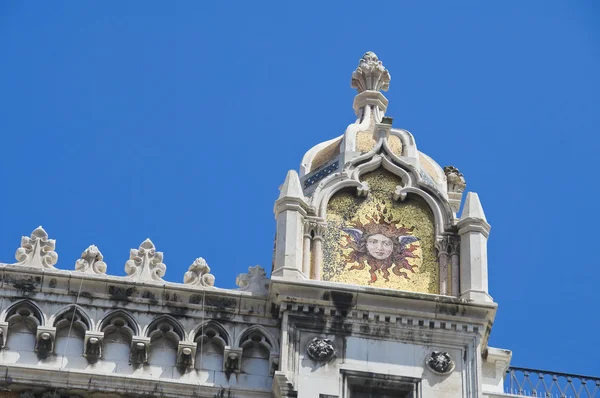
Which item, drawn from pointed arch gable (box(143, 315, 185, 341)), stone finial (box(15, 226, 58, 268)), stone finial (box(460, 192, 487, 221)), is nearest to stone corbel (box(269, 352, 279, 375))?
pointed arch gable (box(143, 315, 185, 341))

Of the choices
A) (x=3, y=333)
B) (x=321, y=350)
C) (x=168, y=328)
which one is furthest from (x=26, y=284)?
(x=321, y=350)

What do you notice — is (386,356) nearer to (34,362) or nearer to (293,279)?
(293,279)

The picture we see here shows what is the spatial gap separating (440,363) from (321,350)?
5.84 ft

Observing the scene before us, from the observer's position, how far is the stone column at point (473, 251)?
29.2m

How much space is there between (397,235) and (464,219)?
108 cm

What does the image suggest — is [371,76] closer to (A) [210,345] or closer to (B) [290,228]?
(B) [290,228]

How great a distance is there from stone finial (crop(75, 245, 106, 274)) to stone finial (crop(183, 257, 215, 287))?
4.20 ft

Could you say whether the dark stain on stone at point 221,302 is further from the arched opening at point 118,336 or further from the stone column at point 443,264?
the stone column at point 443,264

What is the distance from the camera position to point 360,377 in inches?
1109

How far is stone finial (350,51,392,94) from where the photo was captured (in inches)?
1297

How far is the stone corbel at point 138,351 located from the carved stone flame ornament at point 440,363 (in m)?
4.16

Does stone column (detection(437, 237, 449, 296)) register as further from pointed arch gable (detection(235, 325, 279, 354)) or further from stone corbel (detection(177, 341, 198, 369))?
stone corbel (detection(177, 341, 198, 369))

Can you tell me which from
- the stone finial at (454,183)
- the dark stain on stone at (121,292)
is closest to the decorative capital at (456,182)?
the stone finial at (454,183)

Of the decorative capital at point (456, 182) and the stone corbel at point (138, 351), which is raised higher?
the decorative capital at point (456, 182)
